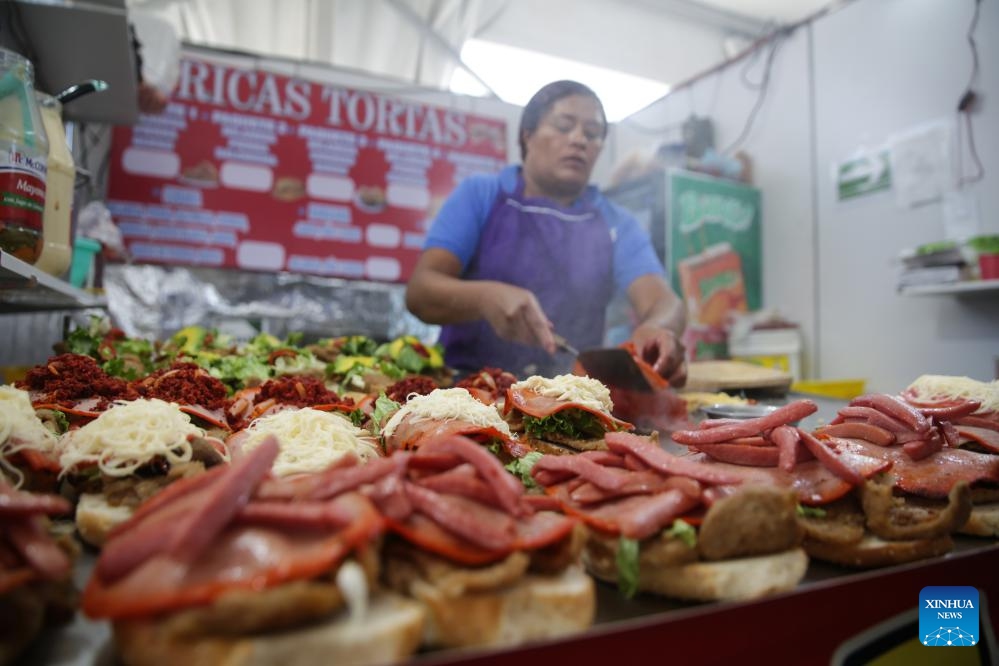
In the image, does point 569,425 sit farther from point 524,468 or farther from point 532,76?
point 532,76

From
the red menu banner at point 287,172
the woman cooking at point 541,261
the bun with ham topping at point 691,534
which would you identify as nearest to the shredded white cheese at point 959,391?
the woman cooking at point 541,261

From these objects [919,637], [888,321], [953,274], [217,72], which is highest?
[217,72]

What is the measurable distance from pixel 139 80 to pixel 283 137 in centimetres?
158

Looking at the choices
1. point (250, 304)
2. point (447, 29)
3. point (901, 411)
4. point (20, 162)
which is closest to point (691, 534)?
point (901, 411)

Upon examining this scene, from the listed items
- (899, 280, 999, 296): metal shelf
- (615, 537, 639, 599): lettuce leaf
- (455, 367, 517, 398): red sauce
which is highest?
(899, 280, 999, 296): metal shelf

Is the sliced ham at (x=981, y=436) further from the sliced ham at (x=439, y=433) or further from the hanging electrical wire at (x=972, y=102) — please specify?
the hanging electrical wire at (x=972, y=102)

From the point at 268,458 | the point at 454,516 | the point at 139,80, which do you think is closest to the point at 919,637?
the point at 454,516

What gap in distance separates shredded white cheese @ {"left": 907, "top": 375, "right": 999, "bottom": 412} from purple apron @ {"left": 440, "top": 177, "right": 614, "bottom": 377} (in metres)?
1.87

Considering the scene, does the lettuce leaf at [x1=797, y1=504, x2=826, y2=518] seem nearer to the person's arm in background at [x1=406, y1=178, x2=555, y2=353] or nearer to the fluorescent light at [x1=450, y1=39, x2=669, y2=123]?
the person's arm in background at [x1=406, y1=178, x2=555, y2=353]

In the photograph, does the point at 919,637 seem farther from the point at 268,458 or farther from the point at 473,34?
the point at 473,34

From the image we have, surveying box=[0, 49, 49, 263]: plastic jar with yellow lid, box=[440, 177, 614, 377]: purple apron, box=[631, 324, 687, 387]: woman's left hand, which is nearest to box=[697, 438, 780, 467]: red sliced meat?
box=[631, 324, 687, 387]: woman's left hand

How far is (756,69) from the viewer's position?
718 centimetres

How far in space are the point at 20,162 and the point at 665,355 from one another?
3212 millimetres

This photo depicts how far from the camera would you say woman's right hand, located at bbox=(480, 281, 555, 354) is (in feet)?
11.1
